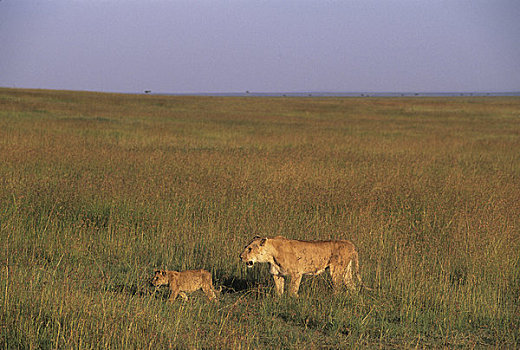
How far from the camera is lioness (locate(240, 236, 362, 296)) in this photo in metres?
5.04

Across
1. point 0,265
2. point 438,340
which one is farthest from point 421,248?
point 0,265

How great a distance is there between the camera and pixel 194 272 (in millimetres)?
5309

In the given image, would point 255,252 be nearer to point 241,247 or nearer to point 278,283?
point 278,283

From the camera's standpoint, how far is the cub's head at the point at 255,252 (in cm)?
490

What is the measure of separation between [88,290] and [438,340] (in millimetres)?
3922

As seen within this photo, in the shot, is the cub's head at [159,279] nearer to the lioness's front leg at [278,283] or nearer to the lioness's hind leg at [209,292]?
the lioness's hind leg at [209,292]

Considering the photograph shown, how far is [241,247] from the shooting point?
22.7 ft

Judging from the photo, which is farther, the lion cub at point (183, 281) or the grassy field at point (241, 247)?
the lion cub at point (183, 281)

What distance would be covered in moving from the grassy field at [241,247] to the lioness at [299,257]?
11.3 inches

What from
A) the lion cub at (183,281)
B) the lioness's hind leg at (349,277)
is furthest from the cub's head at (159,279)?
the lioness's hind leg at (349,277)

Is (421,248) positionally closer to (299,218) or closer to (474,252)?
(474,252)

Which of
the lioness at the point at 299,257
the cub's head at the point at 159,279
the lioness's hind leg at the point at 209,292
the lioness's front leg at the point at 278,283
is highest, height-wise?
the lioness at the point at 299,257

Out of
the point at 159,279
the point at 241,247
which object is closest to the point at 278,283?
the point at 159,279

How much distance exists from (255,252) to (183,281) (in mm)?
969
